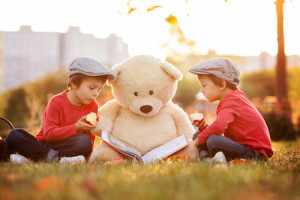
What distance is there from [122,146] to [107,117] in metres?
0.50

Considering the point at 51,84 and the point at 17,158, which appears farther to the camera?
the point at 51,84

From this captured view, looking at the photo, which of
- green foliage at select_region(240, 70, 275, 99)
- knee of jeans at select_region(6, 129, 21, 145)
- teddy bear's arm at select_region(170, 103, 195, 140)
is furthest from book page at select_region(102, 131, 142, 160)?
green foliage at select_region(240, 70, 275, 99)

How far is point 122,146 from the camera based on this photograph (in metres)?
3.74

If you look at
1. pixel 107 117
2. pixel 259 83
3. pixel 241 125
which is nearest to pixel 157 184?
pixel 241 125

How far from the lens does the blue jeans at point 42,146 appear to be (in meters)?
3.65

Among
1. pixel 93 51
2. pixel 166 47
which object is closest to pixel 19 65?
pixel 93 51

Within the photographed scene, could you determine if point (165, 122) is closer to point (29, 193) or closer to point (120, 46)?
point (29, 193)

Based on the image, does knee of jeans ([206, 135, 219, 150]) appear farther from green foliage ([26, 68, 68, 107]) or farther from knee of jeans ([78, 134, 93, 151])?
green foliage ([26, 68, 68, 107])

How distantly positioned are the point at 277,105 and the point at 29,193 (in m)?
9.18

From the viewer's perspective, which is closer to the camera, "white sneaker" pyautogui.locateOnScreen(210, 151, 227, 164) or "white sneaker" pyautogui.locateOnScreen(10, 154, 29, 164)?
"white sneaker" pyautogui.locateOnScreen(210, 151, 227, 164)

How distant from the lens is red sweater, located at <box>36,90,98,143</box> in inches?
146

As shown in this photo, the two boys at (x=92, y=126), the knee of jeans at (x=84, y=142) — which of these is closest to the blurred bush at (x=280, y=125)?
the two boys at (x=92, y=126)

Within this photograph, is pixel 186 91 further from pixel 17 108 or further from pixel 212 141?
pixel 212 141

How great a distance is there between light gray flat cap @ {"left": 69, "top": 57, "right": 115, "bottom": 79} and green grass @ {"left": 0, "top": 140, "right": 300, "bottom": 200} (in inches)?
52.3
